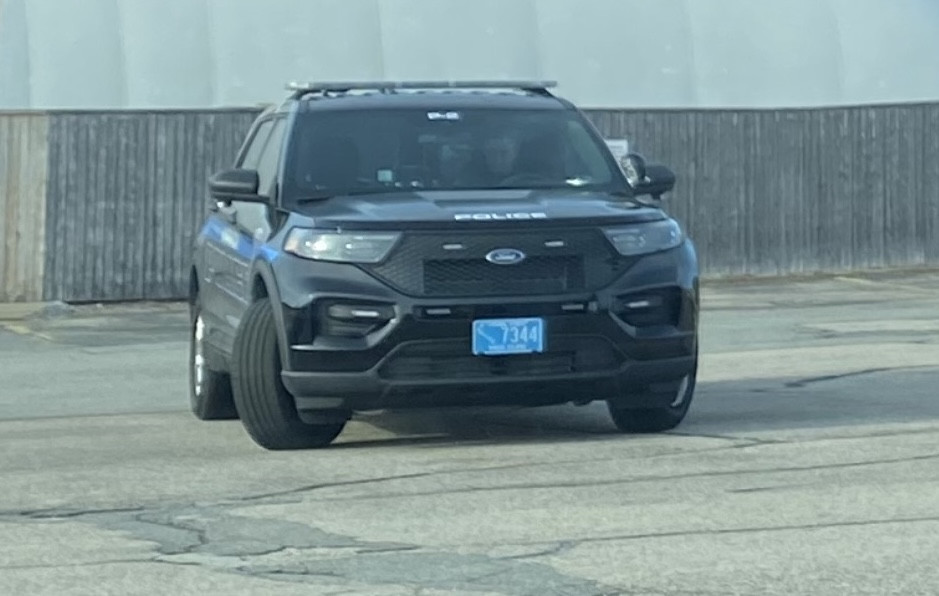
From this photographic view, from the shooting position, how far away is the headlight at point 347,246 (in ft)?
34.2

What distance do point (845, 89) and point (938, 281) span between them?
10.9 ft

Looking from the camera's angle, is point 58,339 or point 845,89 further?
point 845,89

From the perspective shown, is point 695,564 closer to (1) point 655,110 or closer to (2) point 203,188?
(2) point 203,188

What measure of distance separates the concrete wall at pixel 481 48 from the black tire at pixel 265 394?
1435 cm

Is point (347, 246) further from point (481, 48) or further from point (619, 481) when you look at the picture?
point (481, 48)

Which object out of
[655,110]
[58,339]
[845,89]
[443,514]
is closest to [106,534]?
[443,514]

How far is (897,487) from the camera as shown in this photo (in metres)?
9.38

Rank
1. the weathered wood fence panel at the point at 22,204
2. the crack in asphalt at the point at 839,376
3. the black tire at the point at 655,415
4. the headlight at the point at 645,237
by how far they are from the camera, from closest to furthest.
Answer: the headlight at the point at 645,237
the black tire at the point at 655,415
the crack in asphalt at the point at 839,376
the weathered wood fence panel at the point at 22,204

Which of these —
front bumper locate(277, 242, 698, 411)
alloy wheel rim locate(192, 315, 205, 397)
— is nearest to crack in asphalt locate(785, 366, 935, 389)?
front bumper locate(277, 242, 698, 411)

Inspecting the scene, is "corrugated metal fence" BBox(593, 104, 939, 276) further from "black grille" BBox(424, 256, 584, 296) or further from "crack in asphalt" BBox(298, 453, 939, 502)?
"crack in asphalt" BBox(298, 453, 939, 502)

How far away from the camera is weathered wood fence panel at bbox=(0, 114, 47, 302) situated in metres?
23.6

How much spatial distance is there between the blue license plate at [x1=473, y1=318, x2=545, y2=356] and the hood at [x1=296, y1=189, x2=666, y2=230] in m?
0.46

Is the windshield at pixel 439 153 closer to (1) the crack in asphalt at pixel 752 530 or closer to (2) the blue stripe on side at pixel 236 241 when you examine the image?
(2) the blue stripe on side at pixel 236 241

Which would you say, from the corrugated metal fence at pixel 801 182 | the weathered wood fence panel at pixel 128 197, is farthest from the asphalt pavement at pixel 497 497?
the corrugated metal fence at pixel 801 182
